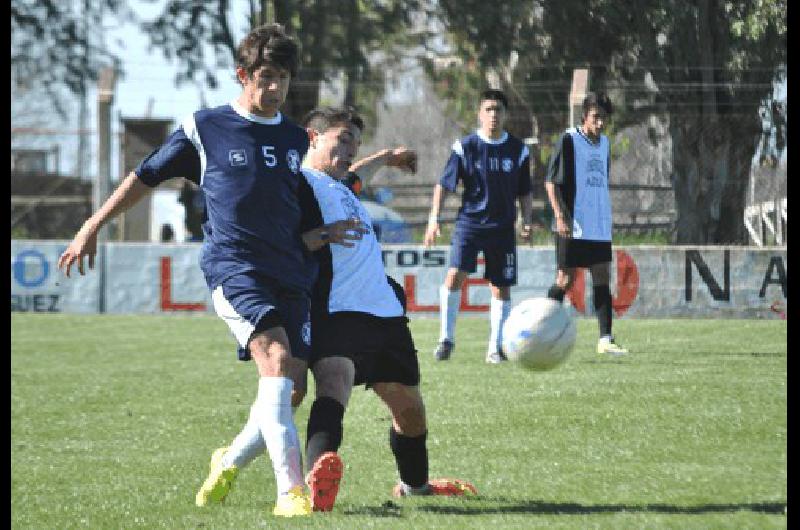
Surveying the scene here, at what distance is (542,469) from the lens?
261 inches

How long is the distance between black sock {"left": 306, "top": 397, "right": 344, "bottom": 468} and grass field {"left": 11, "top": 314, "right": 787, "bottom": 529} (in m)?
0.24

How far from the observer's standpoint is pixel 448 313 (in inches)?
470

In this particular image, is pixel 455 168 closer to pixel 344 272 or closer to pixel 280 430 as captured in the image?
pixel 344 272

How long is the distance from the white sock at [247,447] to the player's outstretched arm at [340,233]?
674mm

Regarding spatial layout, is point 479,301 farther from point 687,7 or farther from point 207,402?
point 207,402

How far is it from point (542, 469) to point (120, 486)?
1.79 meters

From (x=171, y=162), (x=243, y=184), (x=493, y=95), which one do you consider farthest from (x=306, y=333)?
(x=493, y=95)

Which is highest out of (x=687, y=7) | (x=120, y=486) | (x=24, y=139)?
(x=687, y=7)

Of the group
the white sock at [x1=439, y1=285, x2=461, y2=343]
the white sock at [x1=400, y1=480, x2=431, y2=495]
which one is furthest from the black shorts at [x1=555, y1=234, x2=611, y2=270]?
the white sock at [x1=400, y1=480, x2=431, y2=495]

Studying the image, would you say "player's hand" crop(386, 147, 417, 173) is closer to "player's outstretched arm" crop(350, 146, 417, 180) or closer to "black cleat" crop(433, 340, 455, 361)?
"player's outstretched arm" crop(350, 146, 417, 180)

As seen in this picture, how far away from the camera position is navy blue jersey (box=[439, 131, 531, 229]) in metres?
11.9

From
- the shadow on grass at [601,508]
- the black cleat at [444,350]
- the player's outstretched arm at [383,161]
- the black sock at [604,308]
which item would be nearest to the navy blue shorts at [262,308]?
the shadow on grass at [601,508]

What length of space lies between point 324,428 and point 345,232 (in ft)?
2.41
